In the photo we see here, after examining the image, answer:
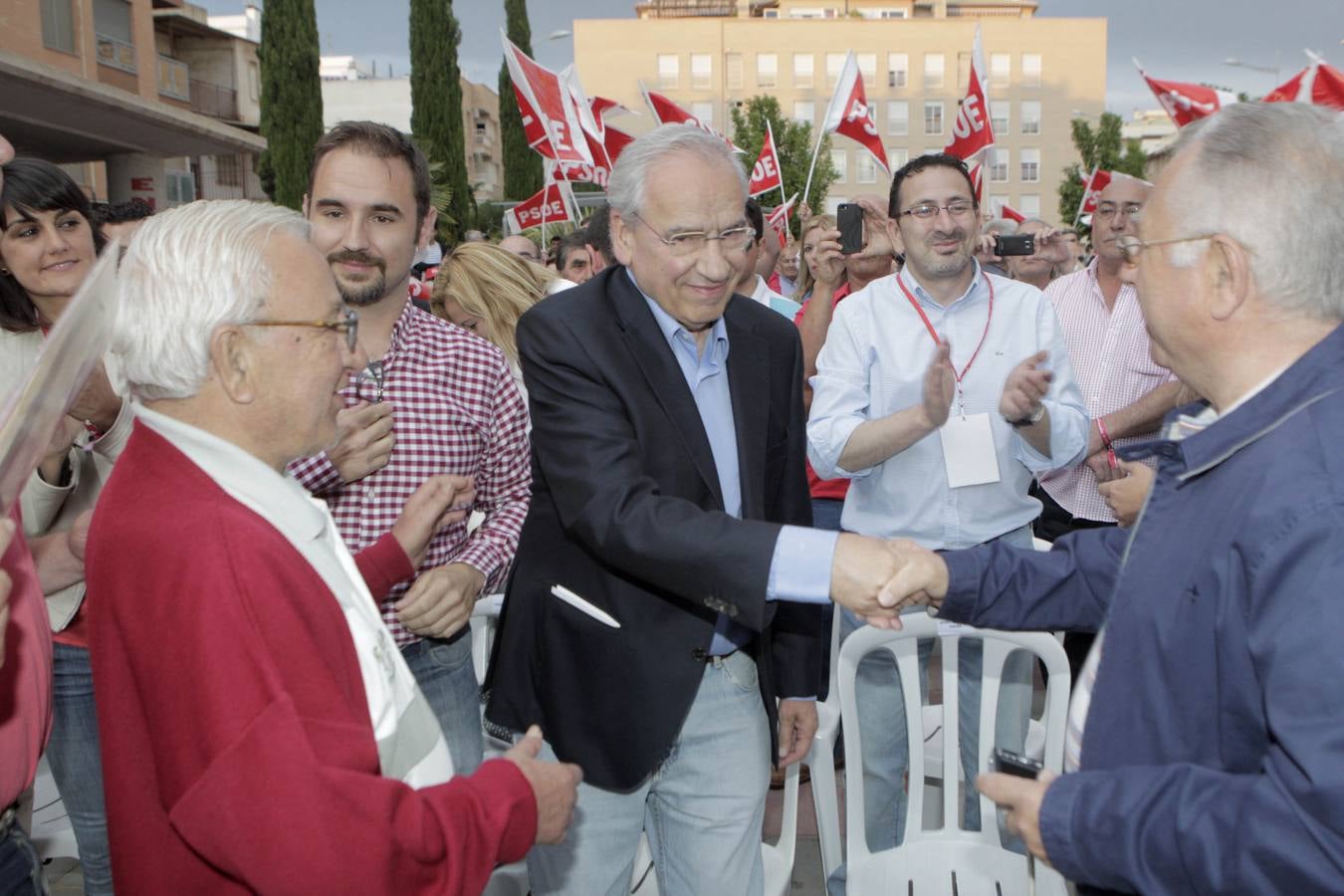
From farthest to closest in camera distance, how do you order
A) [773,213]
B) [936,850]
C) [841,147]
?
[841,147] → [773,213] → [936,850]

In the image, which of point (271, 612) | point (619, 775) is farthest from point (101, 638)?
point (619, 775)

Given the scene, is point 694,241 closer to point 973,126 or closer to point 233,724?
point 233,724

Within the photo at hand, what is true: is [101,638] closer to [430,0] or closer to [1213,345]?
[1213,345]

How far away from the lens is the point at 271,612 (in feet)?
4.80

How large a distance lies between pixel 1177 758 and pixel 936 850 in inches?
63.6

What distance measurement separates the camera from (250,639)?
4.69ft

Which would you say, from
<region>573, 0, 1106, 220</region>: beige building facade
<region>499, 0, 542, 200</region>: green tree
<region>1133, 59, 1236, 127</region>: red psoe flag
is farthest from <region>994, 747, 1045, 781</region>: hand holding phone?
<region>573, 0, 1106, 220</region>: beige building facade

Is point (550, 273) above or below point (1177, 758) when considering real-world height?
above

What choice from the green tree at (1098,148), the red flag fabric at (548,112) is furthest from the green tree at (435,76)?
the green tree at (1098,148)

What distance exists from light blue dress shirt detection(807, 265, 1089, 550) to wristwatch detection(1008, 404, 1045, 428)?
0.45 feet

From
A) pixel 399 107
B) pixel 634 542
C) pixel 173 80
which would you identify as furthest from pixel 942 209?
pixel 399 107

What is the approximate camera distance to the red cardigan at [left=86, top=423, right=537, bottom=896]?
1.42 metres

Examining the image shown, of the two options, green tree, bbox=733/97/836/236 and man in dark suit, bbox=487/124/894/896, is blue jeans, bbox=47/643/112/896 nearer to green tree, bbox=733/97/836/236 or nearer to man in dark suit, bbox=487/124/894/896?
man in dark suit, bbox=487/124/894/896

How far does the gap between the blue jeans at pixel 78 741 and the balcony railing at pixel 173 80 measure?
3570 cm
